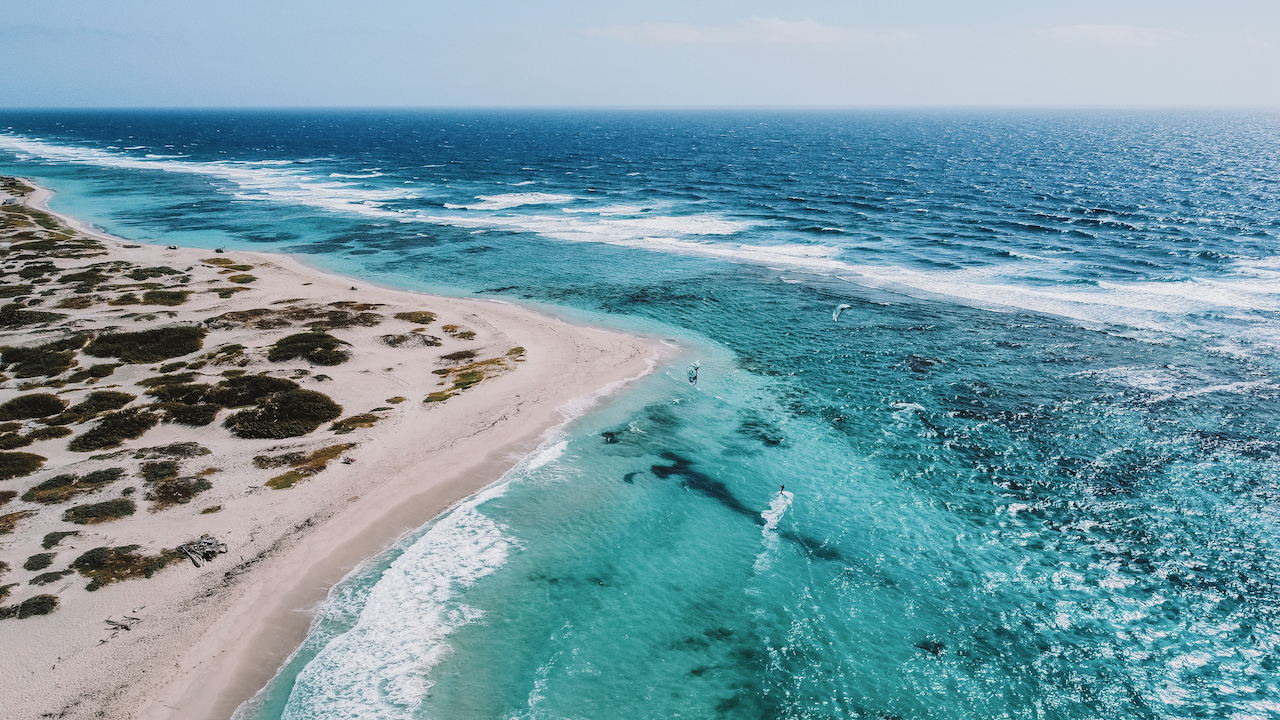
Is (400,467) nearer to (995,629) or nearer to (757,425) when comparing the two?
(757,425)

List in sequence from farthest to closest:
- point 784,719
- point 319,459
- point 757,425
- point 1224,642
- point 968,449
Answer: point 757,425, point 968,449, point 319,459, point 1224,642, point 784,719

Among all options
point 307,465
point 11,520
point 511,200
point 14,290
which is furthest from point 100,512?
point 511,200

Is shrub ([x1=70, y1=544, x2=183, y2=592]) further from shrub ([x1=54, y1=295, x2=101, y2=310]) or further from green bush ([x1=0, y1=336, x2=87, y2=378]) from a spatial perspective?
shrub ([x1=54, y1=295, x2=101, y2=310])

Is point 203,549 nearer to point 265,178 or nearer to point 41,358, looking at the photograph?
point 41,358

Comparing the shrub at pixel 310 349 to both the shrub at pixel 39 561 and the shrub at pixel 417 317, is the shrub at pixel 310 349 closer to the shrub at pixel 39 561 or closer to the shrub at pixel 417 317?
the shrub at pixel 417 317

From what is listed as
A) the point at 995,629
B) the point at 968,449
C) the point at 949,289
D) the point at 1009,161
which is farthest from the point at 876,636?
the point at 1009,161

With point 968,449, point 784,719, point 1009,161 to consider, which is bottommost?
point 784,719

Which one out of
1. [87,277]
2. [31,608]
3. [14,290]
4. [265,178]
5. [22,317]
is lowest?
[31,608]

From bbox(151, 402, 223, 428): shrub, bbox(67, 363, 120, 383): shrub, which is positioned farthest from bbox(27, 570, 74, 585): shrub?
bbox(67, 363, 120, 383): shrub
